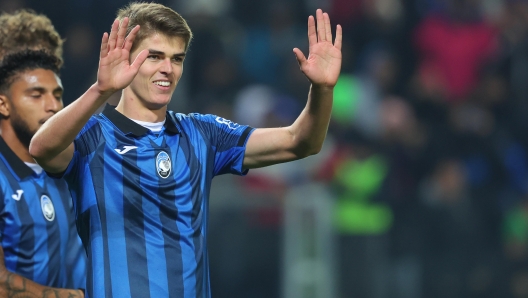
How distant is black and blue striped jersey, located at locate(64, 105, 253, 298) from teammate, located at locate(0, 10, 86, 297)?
626 mm

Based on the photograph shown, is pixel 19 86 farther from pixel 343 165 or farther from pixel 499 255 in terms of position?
pixel 499 255

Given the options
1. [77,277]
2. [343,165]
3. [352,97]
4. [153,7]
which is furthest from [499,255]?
[153,7]

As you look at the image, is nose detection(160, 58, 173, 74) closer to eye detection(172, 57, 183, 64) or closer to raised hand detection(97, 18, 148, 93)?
eye detection(172, 57, 183, 64)

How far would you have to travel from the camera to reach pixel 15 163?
171 inches

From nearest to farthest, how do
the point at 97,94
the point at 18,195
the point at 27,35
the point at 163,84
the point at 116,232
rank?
1. the point at 97,94
2. the point at 116,232
3. the point at 163,84
4. the point at 18,195
5. the point at 27,35

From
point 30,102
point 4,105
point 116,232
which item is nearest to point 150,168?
point 116,232

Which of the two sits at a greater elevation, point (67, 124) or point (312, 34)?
point (312, 34)

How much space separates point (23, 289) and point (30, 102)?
3.12 feet

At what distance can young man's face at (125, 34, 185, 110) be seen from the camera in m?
3.60

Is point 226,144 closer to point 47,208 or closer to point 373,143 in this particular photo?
point 47,208

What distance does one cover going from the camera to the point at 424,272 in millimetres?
8344

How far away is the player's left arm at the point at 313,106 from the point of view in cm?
365

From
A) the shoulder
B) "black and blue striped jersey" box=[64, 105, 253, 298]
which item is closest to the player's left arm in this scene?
the shoulder

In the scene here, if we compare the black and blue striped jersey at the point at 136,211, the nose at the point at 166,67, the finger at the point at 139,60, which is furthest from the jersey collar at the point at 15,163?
the finger at the point at 139,60
